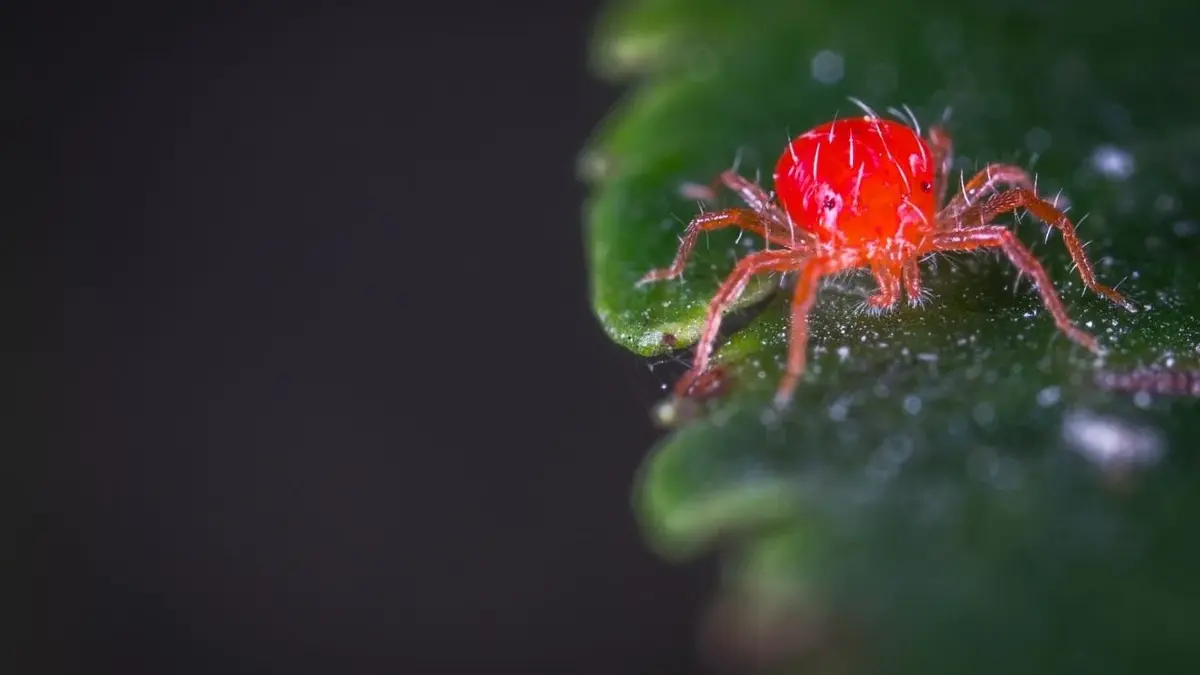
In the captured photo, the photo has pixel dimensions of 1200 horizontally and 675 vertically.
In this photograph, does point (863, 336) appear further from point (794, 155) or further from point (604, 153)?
point (604, 153)

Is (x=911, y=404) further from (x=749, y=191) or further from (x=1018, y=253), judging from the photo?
(x=749, y=191)

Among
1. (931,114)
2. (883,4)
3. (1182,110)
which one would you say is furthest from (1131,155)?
(883,4)

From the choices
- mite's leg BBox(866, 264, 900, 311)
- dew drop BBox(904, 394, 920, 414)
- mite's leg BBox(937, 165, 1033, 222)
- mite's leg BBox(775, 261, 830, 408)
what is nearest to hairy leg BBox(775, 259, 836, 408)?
mite's leg BBox(775, 261, 830, 408)

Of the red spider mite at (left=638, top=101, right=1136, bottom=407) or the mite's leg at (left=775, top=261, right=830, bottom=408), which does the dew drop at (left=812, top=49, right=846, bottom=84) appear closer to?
the red spider mite at (left=638, top=101, right=1136, bottom=407)

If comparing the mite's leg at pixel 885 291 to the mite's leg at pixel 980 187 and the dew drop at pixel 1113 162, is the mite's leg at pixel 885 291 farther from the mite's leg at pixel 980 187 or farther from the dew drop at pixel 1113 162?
the dew drop at pixel 1113 162

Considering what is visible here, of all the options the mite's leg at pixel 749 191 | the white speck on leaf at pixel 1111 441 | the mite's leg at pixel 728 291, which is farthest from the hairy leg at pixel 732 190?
the white speck on leaf at pixel 1111 441

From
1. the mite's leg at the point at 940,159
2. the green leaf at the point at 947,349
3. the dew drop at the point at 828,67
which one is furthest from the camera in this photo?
the dew drop at the point at 828,67

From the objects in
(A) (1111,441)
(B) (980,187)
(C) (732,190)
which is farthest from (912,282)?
(A) (1111,441)
